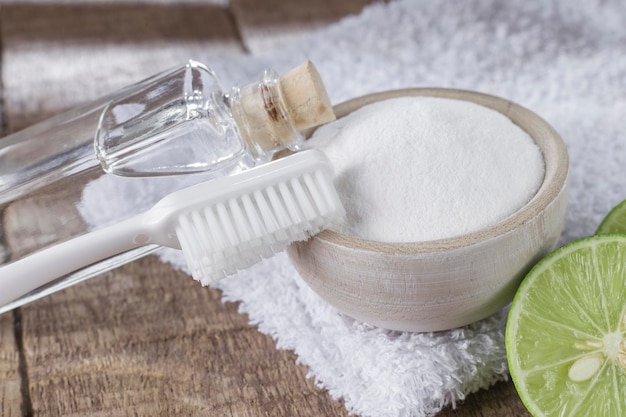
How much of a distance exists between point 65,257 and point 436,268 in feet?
0.81

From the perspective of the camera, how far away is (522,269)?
0.53 m

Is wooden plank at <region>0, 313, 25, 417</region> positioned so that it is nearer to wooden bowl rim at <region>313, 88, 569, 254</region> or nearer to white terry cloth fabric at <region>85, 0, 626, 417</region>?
white terry cloth fabric at <region>85, 0, 626, 417</region>

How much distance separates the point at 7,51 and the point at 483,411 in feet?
2.81

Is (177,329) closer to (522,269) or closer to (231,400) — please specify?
(231,400)

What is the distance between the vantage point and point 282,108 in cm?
57

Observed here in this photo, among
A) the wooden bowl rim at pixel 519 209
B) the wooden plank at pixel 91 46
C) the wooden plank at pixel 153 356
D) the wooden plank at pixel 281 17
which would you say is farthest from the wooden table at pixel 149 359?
the wooden plank at pixel 281 17

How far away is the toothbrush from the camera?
0.52 m

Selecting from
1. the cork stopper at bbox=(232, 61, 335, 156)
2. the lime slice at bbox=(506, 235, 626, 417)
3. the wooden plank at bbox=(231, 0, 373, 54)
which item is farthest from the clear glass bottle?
the wooden plank at bbox=(231, 0, 373, 54)

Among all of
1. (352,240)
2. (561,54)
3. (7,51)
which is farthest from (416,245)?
(7,51)

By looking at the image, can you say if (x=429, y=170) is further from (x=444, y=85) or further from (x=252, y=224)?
(x=444, y=85)

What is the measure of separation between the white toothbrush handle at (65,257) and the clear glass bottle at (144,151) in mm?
51

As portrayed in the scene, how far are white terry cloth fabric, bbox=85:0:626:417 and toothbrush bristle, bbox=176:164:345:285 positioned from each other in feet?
0.34

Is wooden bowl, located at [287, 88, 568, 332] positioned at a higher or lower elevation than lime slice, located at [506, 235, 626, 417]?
higher

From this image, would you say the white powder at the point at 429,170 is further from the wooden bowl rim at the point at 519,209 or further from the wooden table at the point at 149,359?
the wooden table at the point at 149,359
